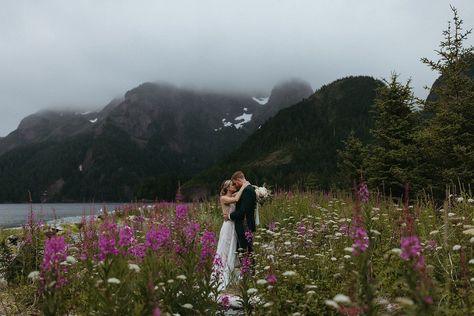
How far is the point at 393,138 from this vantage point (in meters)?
22.2

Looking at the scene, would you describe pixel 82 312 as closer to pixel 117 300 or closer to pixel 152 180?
pixel 117 300

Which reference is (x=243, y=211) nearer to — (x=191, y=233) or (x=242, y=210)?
(x=242, y=210)

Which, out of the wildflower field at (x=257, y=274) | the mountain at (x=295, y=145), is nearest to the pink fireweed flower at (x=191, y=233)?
the wildflower field at (x=257, y=274)

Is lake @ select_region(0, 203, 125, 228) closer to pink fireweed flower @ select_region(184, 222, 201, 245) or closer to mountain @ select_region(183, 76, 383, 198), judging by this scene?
pink fireweed flower @ select_region(184, 222, 201, 245)

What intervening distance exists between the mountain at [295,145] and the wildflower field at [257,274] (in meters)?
112

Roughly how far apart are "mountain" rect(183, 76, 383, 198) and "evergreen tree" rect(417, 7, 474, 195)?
3965 inches

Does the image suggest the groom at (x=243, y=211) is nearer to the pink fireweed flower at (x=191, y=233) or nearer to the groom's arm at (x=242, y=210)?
the groom's arm at (x=242, y=210)

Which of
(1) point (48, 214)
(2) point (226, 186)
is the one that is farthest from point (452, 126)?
(1) point (48, 214)

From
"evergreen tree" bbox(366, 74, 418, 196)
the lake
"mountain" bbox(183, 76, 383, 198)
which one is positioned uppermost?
"mountain" bbox(183, 76, 383, 198)

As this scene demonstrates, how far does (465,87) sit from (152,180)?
151761mm

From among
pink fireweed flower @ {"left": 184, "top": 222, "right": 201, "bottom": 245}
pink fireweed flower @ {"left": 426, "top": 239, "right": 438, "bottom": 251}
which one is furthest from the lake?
pink fireweed flower @ {"left": 426, "top": 239, "right": 438, "bottom": 251}

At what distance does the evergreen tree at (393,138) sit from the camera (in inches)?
840

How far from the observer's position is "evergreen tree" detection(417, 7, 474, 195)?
17.4 metres

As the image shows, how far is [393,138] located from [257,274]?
16419 mm
